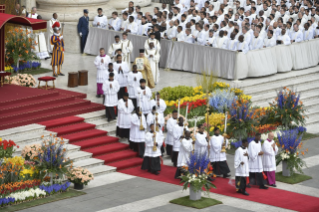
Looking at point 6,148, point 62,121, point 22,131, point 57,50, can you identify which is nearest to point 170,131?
point 62,121

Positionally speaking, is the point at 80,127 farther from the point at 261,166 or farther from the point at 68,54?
the point at 68,54

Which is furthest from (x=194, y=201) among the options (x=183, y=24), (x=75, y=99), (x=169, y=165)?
(x=183, y=24)

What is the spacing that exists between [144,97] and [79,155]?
3.12 meters

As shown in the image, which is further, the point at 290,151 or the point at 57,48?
the point at 57,48

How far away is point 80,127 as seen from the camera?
845 inches

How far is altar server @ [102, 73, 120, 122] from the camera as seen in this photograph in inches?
872

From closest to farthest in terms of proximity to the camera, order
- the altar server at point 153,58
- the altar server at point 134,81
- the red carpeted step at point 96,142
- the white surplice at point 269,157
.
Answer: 1. the white surplice at point 269,157
2. the red carpeted step at point 96,142
3. the altar server at point 134,81
4. the altar server at point 153,58

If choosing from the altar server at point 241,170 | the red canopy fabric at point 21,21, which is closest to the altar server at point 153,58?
the red canopy fabric at point 21,21

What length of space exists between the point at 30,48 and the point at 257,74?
8470mm

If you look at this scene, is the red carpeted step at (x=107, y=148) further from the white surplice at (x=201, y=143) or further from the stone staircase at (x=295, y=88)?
the stone staircase at (x=295, y=88)

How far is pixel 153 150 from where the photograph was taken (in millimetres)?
19312

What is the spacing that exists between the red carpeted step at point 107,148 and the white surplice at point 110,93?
161cm

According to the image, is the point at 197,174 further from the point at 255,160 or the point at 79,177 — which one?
the point at 79,177

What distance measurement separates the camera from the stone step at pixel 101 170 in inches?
757
